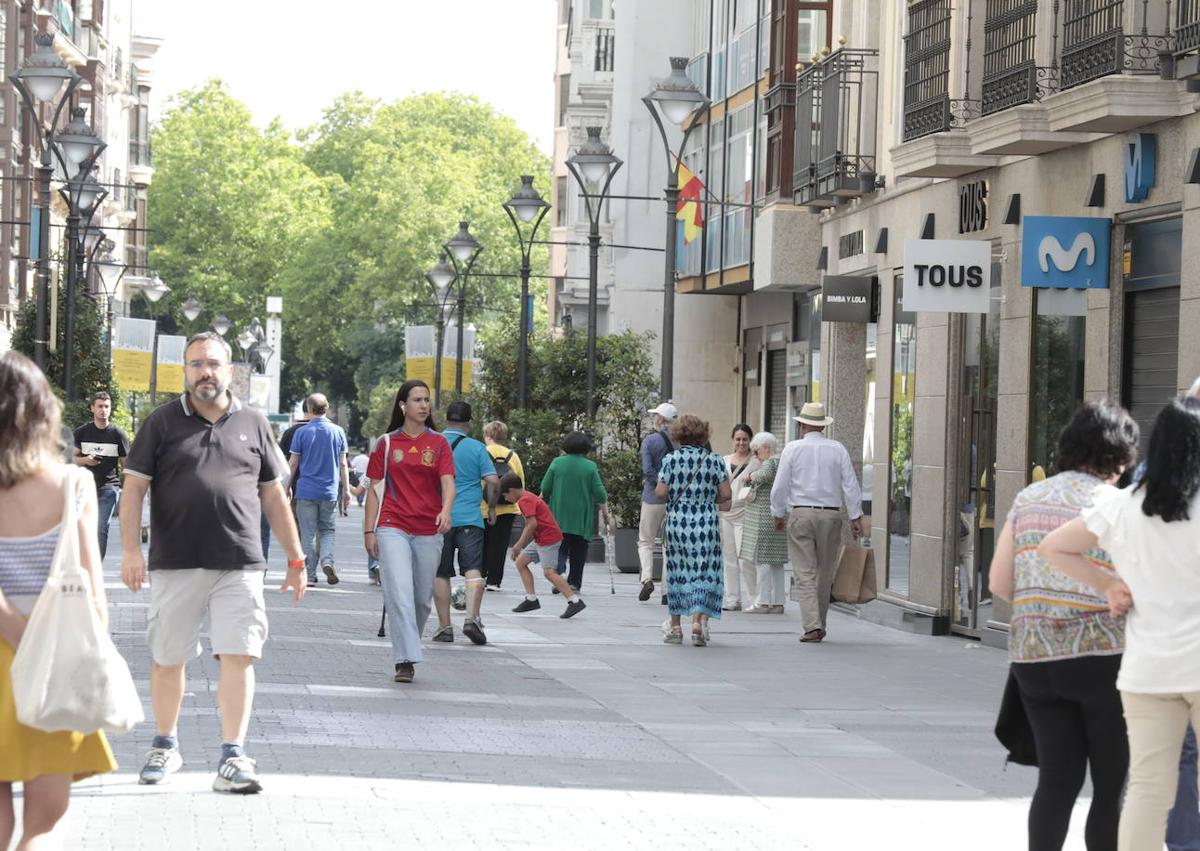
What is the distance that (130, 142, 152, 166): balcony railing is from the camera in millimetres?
92875

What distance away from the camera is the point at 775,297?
37.3 metres

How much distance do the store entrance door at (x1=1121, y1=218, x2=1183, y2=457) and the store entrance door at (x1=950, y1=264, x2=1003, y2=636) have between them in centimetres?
256

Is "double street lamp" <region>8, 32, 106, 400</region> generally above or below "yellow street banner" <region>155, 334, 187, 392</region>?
above

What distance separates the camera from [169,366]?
43.7m

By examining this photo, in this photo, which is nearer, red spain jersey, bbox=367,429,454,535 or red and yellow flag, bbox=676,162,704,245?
red spain jersey, bbox=367,429,454,535

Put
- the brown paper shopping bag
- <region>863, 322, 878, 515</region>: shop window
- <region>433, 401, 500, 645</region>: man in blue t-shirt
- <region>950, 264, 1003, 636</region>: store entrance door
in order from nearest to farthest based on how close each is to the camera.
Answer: <region>433, 401, 500, 645</region>: man in blue t-shirt
the brown paper shopping bag
<region>950, 264, 1003, 636</region>: store entrance door
<region>863, 322, 878, 515</region>: shop window

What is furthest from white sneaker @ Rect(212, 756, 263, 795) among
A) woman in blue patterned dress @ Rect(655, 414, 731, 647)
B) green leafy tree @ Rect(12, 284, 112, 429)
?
green leafy tree @ Rect(12, 284, 112, 429)

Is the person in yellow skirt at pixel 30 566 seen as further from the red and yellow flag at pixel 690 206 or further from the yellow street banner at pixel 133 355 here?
the yellow street banner at pixel 133 355

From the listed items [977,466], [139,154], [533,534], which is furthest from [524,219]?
[139,154]

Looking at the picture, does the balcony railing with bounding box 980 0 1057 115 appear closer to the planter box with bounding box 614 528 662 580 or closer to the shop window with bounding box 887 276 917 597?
the shop window with bounding box 887 276 917 597

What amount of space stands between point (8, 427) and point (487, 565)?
14493mm

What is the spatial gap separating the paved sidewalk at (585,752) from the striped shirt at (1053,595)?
1600 mm

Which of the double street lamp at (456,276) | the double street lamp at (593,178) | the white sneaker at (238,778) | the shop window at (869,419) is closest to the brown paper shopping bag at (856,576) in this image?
the shop window at (869,419)

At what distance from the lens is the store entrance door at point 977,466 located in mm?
19000
